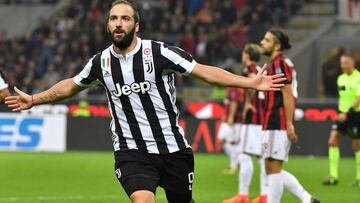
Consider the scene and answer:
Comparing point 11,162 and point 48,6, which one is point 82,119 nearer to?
point 11,162

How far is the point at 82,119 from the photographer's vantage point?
78.0 ft

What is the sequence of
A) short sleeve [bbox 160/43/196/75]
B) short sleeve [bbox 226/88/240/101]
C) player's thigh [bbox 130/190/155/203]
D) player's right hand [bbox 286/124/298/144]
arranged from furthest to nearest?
short sleeve [bbox 226/88/240/101] < player's right hand [bbox 286/124/298/144] < short sleeve [bbox 160/43/196/75] < player's thigh [bbox 130/190/155/203]

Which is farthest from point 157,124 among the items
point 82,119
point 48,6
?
point 48,6

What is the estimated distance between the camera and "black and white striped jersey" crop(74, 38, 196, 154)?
7.78 meters

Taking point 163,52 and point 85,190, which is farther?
point 85,190

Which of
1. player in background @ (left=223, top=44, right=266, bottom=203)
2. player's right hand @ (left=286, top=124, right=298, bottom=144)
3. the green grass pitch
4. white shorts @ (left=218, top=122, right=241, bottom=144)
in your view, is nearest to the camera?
player's right hand @ (left=286, top=124, right=298, bottom=144)

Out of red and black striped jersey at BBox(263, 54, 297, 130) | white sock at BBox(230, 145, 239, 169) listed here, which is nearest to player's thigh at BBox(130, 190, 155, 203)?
red and black striped jersey at BBox(263, 54, 297, 130)

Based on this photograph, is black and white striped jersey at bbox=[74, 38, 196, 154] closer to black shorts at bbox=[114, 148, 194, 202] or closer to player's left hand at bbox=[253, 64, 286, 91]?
black shorts at bbox=[114, 148, 194, 202]

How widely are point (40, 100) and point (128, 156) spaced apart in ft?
2.96

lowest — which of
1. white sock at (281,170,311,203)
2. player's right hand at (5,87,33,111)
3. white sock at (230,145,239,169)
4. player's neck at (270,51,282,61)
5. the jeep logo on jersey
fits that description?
Answer: white sock at (230,145,239,169)

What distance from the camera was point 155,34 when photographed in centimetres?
2934

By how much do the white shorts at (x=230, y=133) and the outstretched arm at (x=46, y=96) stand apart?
9.49m

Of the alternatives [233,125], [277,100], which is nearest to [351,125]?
[233,125]

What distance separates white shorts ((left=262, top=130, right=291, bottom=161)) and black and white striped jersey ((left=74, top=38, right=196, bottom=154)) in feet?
9.35
